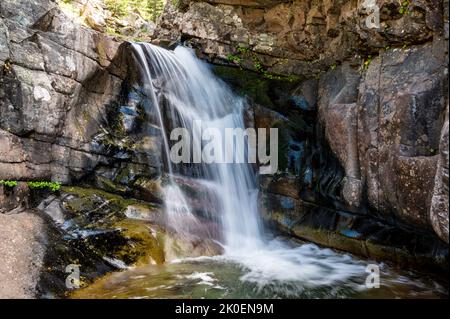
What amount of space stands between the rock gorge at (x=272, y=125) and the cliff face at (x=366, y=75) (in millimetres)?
32

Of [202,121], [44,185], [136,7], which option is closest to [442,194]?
[202,121]

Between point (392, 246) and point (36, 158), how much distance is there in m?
8.09

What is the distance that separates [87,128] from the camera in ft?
29.5

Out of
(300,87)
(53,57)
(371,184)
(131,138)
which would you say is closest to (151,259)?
(131,138)

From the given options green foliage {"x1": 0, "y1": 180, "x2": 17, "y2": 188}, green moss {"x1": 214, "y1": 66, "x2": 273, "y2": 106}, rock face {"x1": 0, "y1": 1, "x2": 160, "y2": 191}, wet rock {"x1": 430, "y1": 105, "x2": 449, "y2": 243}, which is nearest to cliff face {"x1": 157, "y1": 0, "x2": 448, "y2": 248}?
wet rock {"x1": 430, "y1": 105, "x2": 449, "y2": 243}

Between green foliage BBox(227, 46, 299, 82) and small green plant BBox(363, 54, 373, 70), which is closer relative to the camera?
small green plant BBox(363, 54, 373, 70)

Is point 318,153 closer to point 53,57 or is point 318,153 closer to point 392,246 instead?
point 392,246

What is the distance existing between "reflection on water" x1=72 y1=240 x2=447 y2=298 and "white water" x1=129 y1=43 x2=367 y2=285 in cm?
4

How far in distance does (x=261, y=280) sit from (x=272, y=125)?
478 centimetres

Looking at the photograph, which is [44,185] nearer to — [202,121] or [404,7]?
[202,121]

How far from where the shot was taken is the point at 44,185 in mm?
8062

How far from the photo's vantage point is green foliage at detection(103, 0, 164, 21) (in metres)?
19.6

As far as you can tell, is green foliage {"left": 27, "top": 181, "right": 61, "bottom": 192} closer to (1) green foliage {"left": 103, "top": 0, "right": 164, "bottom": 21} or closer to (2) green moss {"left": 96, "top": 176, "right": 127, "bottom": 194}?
(2) green moss {"left": 96, "top": 176, "right": 127, "bottom": 194}

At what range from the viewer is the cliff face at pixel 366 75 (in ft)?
20.1
